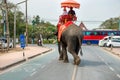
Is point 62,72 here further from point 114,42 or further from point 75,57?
point 114,42

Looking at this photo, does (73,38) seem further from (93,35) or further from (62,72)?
(93,35)

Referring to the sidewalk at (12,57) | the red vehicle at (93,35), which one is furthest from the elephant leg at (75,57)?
the red vehicle at (93,35)

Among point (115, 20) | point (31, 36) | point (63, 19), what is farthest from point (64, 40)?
point (115, 20)

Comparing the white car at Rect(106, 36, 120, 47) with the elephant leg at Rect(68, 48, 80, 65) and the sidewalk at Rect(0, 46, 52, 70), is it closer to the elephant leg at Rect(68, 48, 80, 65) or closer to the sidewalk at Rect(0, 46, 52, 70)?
the sidewalk at Rect(0, 46, 52, 70)

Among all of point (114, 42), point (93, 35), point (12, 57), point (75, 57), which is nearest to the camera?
point (75, 57)

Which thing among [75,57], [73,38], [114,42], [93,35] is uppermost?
[73,38]

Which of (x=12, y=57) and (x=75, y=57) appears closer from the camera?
(x=75, y=57)

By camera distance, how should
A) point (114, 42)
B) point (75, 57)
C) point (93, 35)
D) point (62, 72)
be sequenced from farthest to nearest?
point (93, 35)
point (114, 42)
point (75, 57)
point (62, 72)

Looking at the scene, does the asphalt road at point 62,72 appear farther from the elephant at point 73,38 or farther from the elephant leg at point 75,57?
the elephant at point 73,38

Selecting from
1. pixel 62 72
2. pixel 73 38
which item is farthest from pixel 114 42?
pixel 62 72

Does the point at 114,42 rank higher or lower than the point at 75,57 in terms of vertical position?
lower

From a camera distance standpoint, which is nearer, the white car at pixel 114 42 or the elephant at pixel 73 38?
the elephant at pixel 73 38

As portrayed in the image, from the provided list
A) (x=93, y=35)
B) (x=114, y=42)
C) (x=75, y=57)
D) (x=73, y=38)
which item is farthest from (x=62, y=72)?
(x=93, y=35)

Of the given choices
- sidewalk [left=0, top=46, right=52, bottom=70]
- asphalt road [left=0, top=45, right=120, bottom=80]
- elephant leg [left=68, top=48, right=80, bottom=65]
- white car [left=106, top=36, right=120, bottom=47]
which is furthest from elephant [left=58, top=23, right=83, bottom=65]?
white car [left=106, top=36, right=120, bottom=47]
